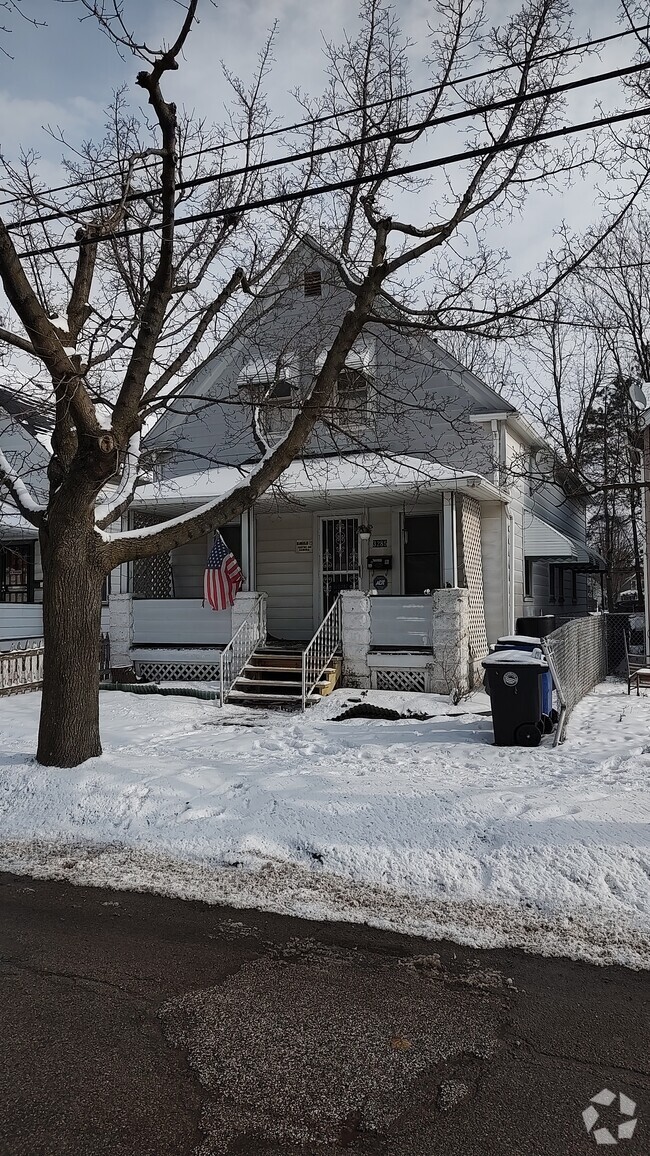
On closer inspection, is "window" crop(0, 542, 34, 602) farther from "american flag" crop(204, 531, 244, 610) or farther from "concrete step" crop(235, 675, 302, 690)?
"concrete step" crop(235, 675, 302, 690)

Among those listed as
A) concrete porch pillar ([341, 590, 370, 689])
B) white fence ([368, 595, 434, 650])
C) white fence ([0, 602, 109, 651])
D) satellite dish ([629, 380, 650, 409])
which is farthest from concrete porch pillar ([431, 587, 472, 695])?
white fence ([0, 602, 109, 651])

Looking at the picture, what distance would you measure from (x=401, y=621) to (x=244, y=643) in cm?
294

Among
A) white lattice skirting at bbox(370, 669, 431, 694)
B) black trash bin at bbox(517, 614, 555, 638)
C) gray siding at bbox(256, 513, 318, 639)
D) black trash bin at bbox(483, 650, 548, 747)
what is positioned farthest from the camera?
gray siding at bbox(256, 513, 318, 639)

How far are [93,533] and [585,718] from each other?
288 inches

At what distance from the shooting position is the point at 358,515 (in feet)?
50.8

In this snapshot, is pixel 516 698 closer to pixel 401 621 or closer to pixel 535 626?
pixel 401 621

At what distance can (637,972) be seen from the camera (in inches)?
157

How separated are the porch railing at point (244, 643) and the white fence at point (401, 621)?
2.22 m

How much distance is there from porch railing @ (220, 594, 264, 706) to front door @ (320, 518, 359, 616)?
6.57 ft

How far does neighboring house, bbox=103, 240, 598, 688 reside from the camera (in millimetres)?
13422

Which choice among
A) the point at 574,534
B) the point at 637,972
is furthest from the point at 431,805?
the point at 574,534

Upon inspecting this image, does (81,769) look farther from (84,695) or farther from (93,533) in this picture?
(93,533)

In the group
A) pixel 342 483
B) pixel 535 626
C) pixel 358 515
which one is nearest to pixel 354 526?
pixel 358 515

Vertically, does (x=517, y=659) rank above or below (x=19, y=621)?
below
